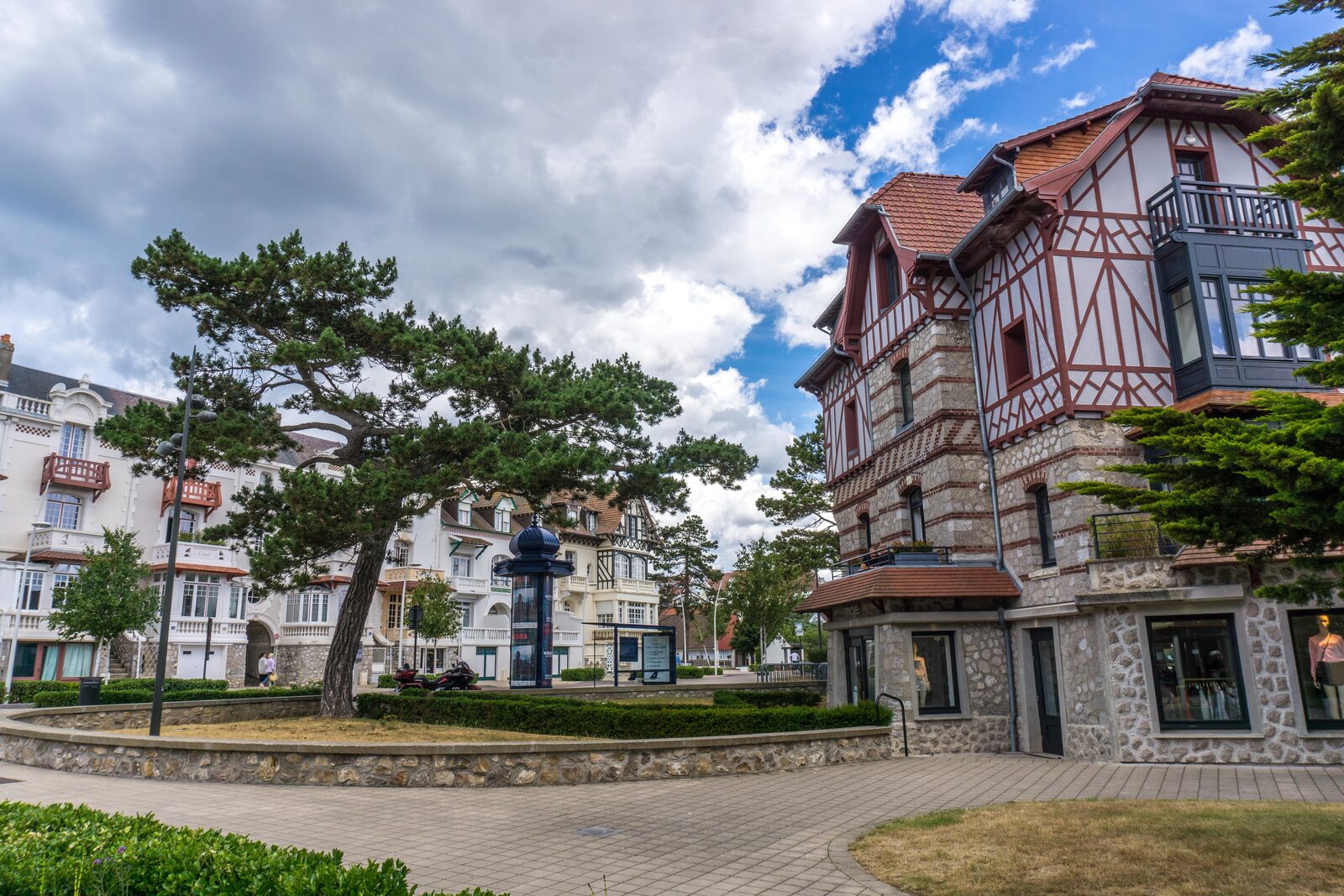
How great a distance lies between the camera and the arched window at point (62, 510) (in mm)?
35312

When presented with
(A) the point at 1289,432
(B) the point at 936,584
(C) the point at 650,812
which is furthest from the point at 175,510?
(A) the point at 1289,432

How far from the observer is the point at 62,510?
35.8m

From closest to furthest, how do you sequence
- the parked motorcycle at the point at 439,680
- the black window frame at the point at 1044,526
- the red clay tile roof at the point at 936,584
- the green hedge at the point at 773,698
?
the black window frame at the point at 1044,526
the red clay tile roof at the point at 936,584
the green hedge at the point at 773,698
the parked motorcycle at the point at 439,680

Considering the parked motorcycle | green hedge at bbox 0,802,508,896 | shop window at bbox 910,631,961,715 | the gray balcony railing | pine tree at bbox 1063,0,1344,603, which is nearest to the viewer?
green hedge at bbox 0,802,508,896

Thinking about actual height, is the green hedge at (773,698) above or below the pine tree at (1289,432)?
below

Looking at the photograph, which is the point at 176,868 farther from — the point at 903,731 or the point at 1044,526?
the point at 1044,526

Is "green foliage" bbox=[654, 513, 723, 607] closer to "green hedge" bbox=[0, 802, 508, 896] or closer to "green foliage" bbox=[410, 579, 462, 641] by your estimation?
"green foliage" bbox=[410, 579, 462, 641]

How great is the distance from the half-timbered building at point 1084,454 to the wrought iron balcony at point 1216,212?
0.05 metres

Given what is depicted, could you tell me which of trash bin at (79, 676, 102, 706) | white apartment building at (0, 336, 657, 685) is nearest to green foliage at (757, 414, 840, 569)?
white apartment building at (0, 336, 657, 685)

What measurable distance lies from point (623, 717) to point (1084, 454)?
31.0 ft

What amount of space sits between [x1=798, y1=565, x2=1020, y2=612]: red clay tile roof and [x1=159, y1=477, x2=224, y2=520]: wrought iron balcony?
33768 mm

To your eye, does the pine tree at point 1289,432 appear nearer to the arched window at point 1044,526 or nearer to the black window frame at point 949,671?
the arched window at point 1044,526

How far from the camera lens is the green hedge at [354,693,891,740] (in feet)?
45.6

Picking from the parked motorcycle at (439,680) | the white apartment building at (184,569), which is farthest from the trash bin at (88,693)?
the parked motorcycle at (439,680)
